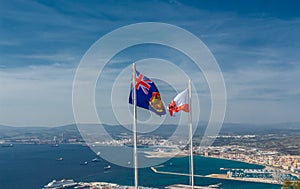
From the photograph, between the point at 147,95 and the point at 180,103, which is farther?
the point at 180,103

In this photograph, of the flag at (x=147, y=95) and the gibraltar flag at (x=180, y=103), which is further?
the gibraltar flag at (x=180, y=103)

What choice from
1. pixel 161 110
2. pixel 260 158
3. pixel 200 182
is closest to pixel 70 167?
pixel 200 182

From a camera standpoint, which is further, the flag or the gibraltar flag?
the gibraltar flag
